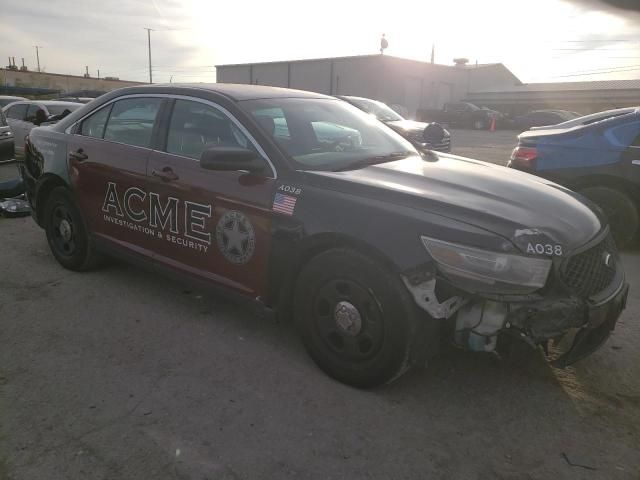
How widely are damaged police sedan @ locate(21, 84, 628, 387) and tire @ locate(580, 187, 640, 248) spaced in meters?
2.36

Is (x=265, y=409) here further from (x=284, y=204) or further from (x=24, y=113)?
(x=24, y=113)

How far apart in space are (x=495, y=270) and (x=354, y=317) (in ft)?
2.56

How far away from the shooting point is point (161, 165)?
3.65 m

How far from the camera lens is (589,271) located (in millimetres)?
2721

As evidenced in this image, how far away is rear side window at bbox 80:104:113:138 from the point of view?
14.0 feet

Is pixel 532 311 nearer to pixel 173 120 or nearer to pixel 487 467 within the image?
pixel 487 467

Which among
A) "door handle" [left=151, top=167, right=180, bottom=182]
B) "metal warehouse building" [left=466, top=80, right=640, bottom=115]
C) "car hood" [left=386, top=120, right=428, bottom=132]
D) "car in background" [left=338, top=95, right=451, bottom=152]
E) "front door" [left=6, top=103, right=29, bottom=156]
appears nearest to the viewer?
"door handle" [left=151, top=167, right=180, bottom=182]

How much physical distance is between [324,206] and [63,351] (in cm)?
195

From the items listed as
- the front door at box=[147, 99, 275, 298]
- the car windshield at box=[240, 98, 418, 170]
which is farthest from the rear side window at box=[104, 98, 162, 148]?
the car windshield at box=[240, 98, 418, 170]

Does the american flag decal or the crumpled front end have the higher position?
the american flag decal

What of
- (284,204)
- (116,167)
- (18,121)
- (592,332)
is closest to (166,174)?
(116,167)

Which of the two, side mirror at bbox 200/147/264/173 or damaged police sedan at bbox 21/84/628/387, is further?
side mirror at bbox 200/147/264/173

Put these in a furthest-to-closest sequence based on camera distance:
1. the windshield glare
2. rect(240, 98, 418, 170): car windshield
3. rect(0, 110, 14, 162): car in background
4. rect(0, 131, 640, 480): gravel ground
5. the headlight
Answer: the windshield glare, rect(0, 110, 14, 162): car in background, rect(240, 98, 418, 170): car windshield, the headlight, rect(0, 131, 640, 480): gravel ground

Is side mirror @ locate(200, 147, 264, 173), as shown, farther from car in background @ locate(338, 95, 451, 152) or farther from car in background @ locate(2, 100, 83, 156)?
car in background @ locate(2, 100, 83, 156)
